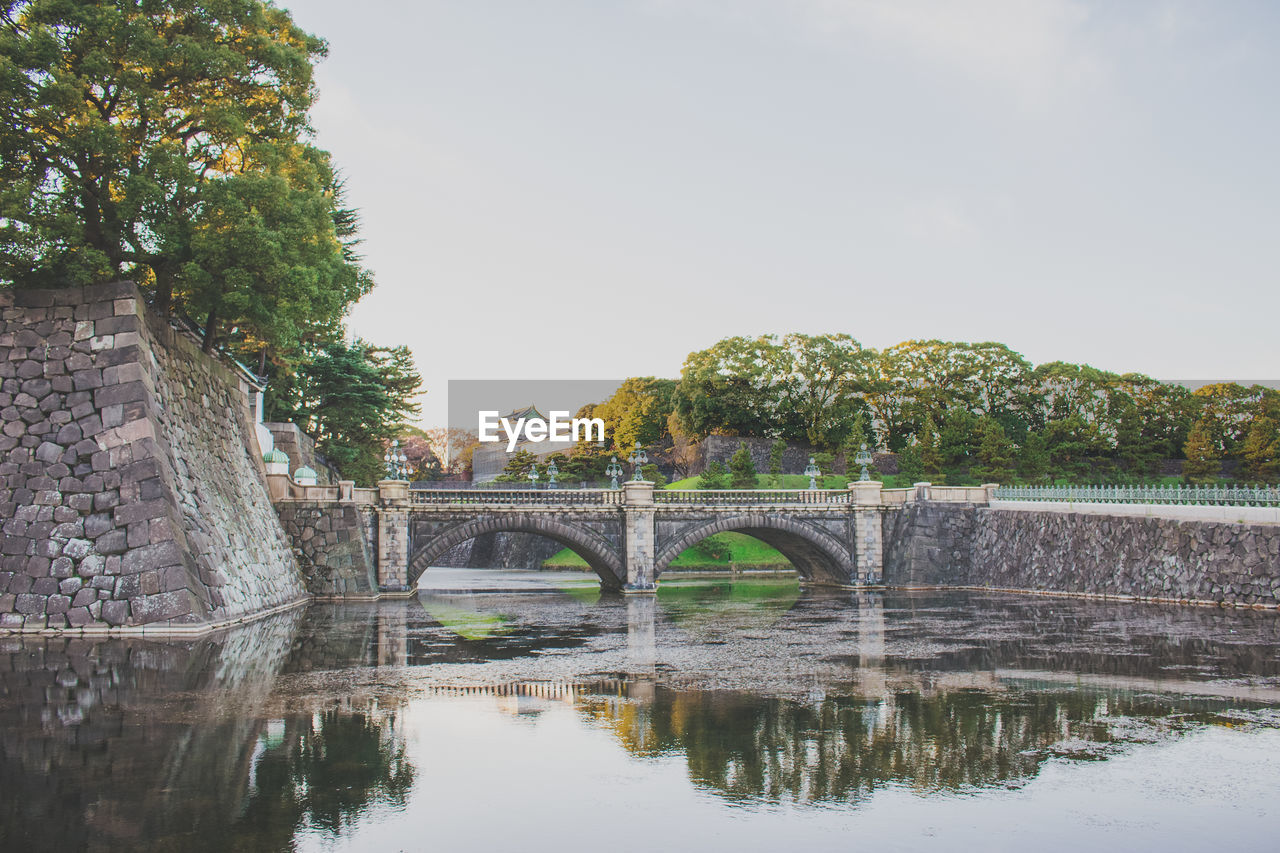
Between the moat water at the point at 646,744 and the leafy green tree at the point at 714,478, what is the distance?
44245 mm

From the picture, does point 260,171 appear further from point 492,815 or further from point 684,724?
point 492,815

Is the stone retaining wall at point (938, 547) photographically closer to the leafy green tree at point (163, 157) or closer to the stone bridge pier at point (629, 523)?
the stone bridge pier at point (629, 523)

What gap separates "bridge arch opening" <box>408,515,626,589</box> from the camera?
4134 centimetres

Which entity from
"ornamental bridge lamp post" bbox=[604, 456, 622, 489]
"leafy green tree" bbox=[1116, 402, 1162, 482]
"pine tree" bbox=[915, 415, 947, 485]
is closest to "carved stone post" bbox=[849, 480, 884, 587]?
"ornamental bridge lamp post" bbox=[604, 456, 622, 489]

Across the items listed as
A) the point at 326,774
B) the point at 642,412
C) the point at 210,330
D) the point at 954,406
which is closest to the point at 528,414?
the point at 642,412

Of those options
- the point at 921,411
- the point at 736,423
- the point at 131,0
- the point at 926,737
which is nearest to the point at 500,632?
the point at 926,737

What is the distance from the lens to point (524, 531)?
142 ft

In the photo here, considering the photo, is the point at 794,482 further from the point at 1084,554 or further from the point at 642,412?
the point at 1084,554

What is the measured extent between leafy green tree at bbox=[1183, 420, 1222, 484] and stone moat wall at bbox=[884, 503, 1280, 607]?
109 feet

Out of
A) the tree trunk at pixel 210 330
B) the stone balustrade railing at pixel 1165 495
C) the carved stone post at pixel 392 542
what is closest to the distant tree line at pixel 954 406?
the stone balustrade railing at pixel 1165 495

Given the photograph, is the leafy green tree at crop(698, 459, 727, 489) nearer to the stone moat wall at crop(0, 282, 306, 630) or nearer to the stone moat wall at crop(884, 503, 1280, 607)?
the stone moat wall at crop(884, 503, 1280, 607)

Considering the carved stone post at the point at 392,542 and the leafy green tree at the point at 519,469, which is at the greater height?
the leafy green tree at the point at 519,469

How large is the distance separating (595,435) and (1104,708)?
83.3 meters

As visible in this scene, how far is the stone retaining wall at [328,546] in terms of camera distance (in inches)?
1506
